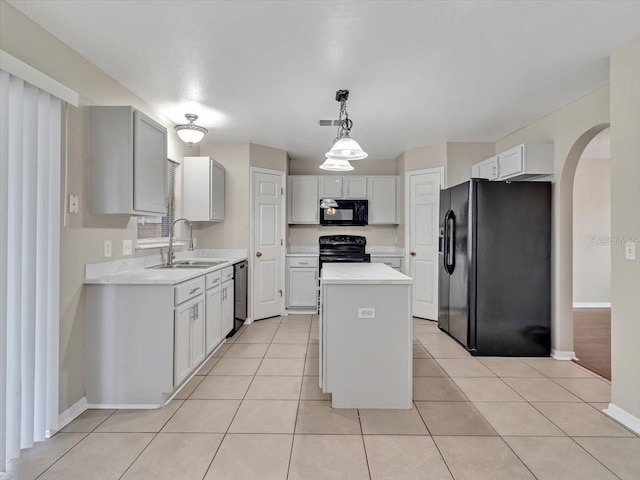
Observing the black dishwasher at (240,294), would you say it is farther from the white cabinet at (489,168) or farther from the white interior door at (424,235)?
the white cabinet at (489,168)

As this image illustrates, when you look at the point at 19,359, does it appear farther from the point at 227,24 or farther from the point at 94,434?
the point at 227,24

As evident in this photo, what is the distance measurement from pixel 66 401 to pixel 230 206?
9.11ft

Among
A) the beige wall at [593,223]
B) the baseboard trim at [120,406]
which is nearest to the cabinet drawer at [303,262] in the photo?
the baseboard trim at [120,406]

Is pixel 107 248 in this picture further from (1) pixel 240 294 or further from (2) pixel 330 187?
(2) pixel 330 187

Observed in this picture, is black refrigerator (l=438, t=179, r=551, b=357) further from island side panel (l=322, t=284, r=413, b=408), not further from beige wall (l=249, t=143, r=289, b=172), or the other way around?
beige wall (l=249, t=143, r=289, b=172)

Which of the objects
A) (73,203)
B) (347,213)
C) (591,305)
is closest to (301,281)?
(347,213)

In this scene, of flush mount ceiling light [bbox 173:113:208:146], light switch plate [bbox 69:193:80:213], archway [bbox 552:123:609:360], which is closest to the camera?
light switch plate [bbox 69:193:80:213]

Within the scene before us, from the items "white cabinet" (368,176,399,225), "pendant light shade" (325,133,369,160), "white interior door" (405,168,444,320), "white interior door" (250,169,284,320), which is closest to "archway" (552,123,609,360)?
"white interior door" (405,168,444,320)

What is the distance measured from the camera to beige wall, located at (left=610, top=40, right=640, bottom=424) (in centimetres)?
210

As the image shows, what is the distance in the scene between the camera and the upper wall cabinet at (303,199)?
5.20m

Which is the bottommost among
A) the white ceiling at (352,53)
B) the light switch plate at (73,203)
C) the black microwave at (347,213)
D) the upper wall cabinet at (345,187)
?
the light switch plate at (73,203)

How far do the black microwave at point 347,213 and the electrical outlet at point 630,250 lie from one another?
129 inches

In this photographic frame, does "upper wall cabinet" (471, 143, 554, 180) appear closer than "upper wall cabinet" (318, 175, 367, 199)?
Yes

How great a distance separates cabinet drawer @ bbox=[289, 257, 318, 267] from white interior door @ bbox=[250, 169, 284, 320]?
17cm
